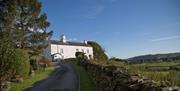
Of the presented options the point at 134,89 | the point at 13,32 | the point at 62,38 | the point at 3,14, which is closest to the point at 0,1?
the point at 3,14

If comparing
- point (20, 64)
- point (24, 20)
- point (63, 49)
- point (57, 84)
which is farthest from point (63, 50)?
point (57, 84)

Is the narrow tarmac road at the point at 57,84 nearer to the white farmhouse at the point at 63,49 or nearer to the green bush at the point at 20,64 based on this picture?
the green bush at the point at 20,64

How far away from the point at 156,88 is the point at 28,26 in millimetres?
36315

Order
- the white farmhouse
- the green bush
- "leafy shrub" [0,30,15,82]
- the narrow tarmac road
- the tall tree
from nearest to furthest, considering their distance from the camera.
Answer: the narrow tarmac road, "leafy shrub" [0,30,15,82], the green bush, the tall tree, the white farmhouse

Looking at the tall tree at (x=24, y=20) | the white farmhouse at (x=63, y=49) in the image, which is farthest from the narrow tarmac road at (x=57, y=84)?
the white farmhouse at (x=63, y=49)

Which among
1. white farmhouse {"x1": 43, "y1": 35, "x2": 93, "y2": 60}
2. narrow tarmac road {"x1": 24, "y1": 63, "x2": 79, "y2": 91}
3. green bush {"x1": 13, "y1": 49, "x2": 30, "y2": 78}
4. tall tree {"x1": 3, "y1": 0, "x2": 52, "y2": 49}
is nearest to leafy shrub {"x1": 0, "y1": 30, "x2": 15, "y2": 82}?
green bush {"x1": 13, "y1": 49, "x2": 30, "y2": 78}

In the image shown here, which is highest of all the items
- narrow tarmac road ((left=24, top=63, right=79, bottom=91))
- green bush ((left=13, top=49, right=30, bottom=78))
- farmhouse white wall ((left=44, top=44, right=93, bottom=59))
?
farmhouse white wall ((left=44, top=44, right=93, bottom=59))

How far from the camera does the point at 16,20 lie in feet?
136

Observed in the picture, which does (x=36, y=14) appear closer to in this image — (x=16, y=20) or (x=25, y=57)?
(x=16, y=20)

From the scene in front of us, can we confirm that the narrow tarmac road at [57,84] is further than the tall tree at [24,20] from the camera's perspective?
No

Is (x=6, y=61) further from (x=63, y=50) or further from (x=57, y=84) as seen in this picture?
(x=63, y=50)

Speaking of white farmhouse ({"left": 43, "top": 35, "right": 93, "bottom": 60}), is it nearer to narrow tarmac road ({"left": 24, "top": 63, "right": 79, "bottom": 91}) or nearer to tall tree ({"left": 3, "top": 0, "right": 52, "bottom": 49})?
tall tree ({"left": 3, "top": 0, "right": 52, "bottom": 49})

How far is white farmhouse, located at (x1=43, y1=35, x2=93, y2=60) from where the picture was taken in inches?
3418

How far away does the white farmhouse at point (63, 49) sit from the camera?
86812mm
